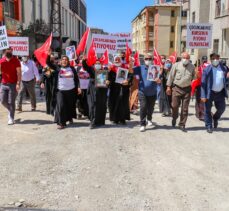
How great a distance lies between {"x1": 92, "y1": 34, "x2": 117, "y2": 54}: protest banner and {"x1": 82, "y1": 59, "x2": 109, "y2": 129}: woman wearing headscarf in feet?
1.50

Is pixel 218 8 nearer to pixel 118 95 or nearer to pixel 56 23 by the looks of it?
pixel 56 23

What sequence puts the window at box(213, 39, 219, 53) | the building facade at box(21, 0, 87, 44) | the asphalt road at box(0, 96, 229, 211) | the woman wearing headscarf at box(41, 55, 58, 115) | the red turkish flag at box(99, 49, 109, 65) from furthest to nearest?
the building facade at box(21, 0, 87, 44)
the window at box(213, 39, 219, 53)
the woman wearing headscarf at box(41, 55, 58, 115)
the red turkish flag at box(99, 49, 109, 65)
the asphalt road at box(0, 96, 229, 211)

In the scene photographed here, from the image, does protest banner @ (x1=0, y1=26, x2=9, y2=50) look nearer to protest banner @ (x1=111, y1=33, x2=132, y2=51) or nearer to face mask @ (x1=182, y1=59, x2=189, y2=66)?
protest banner @ (x1=111, y1=33, x2=132, y2=51)

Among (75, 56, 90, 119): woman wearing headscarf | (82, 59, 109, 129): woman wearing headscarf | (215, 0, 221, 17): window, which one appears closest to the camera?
(82, 59, 109, 129): woman wearing headscarf

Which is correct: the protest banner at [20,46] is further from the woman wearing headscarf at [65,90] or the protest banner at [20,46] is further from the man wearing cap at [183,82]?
the man wearing cap at [183,82]

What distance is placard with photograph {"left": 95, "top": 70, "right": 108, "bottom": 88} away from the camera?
9539 millimetres

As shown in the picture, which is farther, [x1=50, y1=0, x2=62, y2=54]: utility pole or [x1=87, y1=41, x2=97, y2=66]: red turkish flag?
[x1=50, y1=0, x2=62, y2=54]: utility pole

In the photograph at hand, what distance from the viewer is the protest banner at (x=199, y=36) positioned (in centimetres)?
1283

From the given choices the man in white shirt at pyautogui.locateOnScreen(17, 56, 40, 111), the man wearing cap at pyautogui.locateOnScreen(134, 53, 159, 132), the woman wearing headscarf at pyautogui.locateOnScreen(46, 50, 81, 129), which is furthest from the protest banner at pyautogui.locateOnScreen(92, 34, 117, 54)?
the man in white shirt at pyautogui.locateOnScreen(17, 56, 40, 111)

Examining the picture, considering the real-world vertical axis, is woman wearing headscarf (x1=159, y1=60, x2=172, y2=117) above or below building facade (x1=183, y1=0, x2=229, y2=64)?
below

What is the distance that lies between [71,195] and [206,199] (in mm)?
1768

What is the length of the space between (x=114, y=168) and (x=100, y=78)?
352cm

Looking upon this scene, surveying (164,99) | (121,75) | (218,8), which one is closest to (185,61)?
(121,75)

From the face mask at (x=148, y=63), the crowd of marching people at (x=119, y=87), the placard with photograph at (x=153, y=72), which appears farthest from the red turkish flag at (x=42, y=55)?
the placard with photograph at (x=153, y=72)
